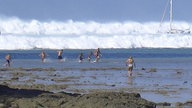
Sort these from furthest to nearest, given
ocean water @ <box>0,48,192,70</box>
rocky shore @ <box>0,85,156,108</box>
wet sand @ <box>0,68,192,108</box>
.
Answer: ocean water @ <box>0,48,192,70</box>
wet sand @ <box>0,68,192,108</box>
rocky shore @ <box>0,85,156,108</box>

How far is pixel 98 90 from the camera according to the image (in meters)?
29.8

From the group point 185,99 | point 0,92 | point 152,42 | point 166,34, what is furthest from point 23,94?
point 152,42

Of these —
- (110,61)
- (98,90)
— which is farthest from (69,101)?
(110,61)

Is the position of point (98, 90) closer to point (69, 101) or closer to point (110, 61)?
point (69, 101)

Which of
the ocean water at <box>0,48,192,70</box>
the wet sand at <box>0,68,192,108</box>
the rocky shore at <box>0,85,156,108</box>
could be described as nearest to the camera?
the rocky shore at <box>0,85,156,108</box>

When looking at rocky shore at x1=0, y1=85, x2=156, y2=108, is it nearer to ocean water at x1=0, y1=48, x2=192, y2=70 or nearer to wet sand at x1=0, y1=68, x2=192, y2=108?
wet sand at x1=0, y1=68, x2=192, y2=108

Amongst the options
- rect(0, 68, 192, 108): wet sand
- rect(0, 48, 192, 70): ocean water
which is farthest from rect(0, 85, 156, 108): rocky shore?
rect(0, 48, 192, 70): ocean water

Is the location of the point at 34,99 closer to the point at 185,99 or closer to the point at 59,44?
the point at 185,99

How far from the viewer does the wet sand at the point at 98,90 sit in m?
21.6

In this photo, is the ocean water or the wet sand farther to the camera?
the ocean water

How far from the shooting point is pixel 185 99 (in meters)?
26.2

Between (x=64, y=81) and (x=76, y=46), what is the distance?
116288 mm

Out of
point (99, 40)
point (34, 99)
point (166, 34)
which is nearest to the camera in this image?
point (34, 99)

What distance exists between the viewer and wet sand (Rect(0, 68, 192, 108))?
850 inches
